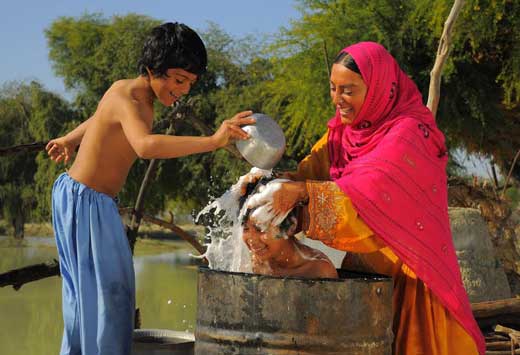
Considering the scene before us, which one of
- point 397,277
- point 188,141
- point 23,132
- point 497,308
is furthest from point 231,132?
point 23,132

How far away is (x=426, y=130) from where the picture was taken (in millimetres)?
2908

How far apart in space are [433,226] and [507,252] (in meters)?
5.29

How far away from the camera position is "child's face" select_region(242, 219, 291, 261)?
9.09 feet

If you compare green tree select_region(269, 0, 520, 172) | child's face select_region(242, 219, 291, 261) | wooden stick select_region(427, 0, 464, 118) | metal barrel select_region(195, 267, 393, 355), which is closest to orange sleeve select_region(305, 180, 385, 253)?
child's face select_region(242, 219, 291, 261)

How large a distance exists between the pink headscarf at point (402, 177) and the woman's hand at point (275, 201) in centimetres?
14

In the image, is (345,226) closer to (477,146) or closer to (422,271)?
(422,271)

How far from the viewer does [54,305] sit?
1438cm

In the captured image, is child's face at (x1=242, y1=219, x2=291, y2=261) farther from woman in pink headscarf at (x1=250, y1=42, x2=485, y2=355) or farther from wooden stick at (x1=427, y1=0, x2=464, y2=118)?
wooden stick at (x1=427, y1=0, x2=464, y2=118)

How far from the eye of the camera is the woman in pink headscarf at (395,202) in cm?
271

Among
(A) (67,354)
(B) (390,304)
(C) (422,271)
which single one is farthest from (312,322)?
(A) (67,354)

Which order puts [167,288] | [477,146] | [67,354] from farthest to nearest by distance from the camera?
1. [167,288]
2. [477,146]
3. [67,354]

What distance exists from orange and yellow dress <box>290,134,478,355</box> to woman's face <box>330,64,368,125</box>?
312mm

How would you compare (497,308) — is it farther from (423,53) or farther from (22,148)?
(423,53)

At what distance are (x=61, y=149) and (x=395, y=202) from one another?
5.22ft
